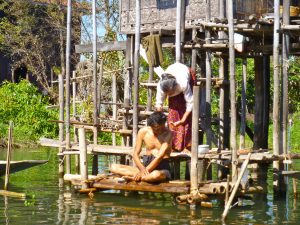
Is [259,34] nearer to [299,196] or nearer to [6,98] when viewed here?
[299,196]

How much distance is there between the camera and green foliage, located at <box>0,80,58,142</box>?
26.6m

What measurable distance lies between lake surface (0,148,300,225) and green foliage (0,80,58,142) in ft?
37.7

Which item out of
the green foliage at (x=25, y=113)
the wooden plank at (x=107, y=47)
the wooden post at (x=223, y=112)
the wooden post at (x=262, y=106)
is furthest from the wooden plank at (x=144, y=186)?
the green foliage at (x=25, y=113)

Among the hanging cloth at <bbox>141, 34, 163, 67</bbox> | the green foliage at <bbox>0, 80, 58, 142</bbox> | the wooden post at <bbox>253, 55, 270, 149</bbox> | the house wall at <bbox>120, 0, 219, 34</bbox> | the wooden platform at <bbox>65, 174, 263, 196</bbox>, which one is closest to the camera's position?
the wooden platform at <bbox>65, 174, 263, 196</bbox>

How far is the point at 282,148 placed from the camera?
41.4 ft

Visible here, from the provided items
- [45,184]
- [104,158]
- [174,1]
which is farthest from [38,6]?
[45,184]

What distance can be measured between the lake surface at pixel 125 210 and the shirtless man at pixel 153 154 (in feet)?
1.71

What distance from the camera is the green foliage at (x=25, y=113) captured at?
26625 millimetres

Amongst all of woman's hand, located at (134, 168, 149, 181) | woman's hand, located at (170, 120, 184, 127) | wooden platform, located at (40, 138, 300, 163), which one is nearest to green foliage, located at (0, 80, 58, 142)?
wooden platform, located at (40, 138, 300, 163)

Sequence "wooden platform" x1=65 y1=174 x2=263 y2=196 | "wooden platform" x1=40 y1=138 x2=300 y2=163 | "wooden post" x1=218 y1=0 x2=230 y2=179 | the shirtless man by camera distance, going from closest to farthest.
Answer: "wooden platform" x1=65 y1=174 x2=263 y2=196 < "wooden platform" x1=40 y1=138 x2=300 y2=163 < the shirtless man < "wooden post" x1=218 y1=0 x2=230 y2=179

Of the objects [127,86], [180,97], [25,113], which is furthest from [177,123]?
[25,113]

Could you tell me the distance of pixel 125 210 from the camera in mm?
12320

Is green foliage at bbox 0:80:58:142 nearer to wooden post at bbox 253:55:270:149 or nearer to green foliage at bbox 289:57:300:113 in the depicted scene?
green foliage at bbox 289:57:300:113

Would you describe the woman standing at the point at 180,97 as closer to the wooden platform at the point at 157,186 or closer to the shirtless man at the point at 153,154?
the shirtless man at the point at 153,154
